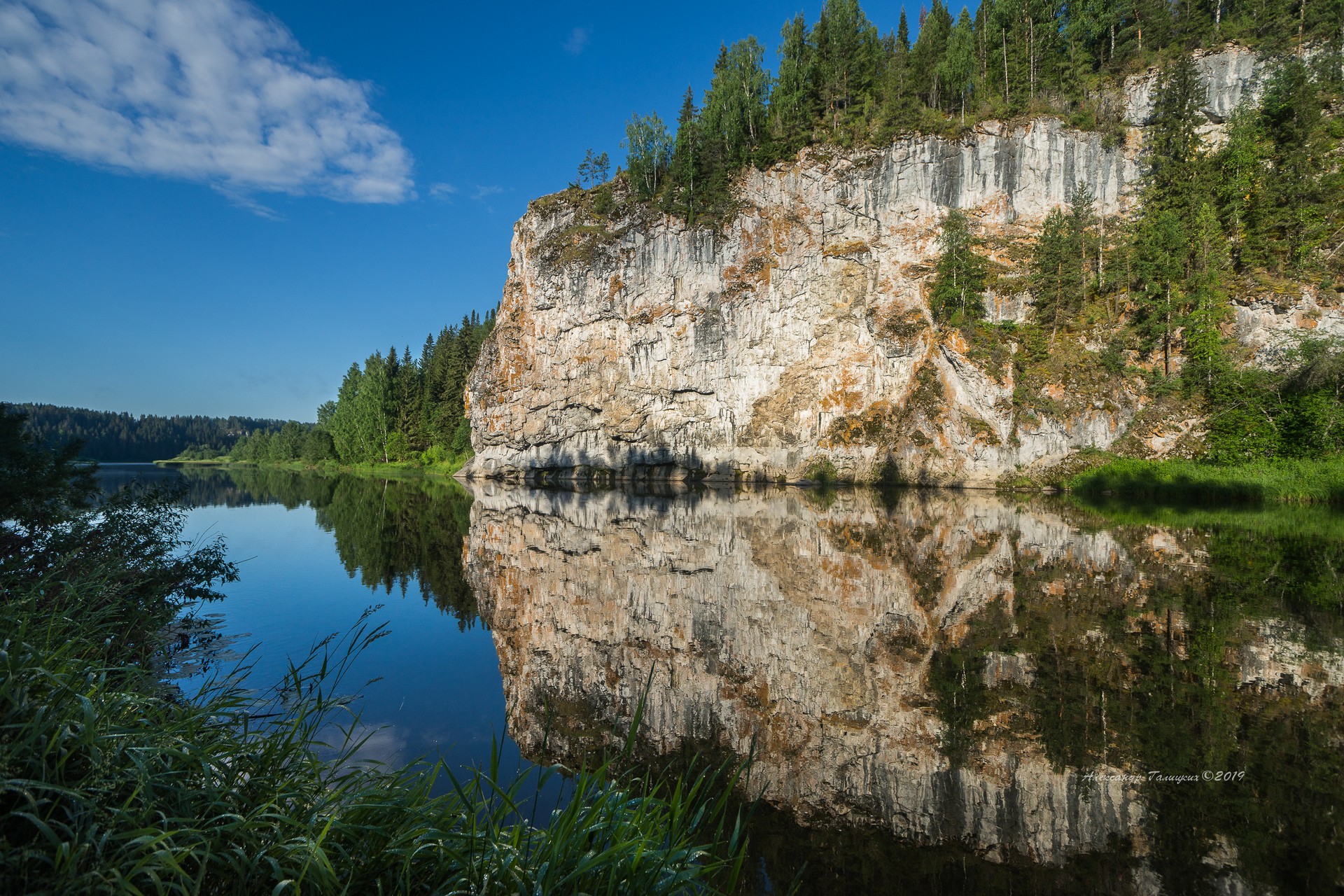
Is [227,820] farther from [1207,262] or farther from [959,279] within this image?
[1207,262]

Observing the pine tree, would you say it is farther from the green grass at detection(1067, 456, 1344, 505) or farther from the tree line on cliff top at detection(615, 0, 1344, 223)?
the green grass at detection(1067, 456, 1344, 505)

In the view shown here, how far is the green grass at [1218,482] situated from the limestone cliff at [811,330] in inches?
106

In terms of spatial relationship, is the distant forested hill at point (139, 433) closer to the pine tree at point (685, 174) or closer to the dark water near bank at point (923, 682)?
the pine tree at point (685, 174)

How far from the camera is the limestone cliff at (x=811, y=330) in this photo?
127 ft

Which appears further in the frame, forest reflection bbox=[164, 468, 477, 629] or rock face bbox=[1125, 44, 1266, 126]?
rock face bbox=[1125, 44, 1266, 126]

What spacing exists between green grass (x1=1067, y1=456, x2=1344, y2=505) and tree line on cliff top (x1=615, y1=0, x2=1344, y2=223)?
25.6 m

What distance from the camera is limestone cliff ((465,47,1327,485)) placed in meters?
38.6

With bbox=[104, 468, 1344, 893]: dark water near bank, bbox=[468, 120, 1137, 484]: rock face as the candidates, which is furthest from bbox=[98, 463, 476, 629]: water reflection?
bbox=[468, 120, 1137, 484]: rock face

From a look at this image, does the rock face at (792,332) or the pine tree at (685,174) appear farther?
the pine tree at (685,174)

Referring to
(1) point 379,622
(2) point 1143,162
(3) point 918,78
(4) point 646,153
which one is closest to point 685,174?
(4) point 646,153

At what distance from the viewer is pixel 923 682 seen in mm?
7539

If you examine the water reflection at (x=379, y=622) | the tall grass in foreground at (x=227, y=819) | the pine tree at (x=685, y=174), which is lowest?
the water reflection at (x=379, y=622)

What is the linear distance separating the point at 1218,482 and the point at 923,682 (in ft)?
106

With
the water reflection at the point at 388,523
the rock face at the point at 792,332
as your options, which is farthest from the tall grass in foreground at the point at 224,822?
the rock face at the point at 792,332
